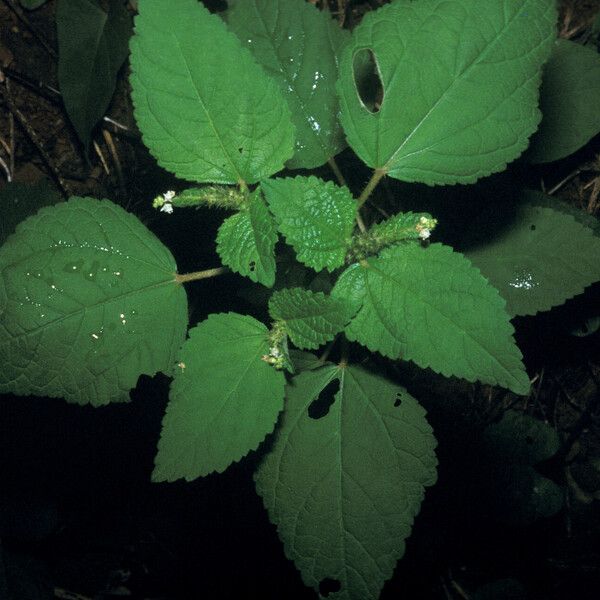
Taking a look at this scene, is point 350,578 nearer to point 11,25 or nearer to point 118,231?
point 118,231

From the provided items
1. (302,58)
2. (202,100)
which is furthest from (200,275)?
(302,58)

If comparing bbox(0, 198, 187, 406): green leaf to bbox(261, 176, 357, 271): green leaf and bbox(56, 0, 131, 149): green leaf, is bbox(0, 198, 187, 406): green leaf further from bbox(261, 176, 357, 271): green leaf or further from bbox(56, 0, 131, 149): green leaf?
bbox(56, 0, 131, 149): green leaf

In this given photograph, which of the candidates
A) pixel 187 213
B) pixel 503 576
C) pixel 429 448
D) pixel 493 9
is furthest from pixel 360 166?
pixel 503 576

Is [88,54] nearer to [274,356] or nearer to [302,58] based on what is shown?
[302,58]


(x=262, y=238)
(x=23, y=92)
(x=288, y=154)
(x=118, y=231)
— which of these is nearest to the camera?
(x=262, y=238)

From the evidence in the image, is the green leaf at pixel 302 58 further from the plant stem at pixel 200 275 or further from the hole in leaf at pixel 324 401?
the hole in leaf at pixel 324 401

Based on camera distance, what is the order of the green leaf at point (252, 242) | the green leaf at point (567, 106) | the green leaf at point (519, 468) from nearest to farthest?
the green leaf at point (252, 242)
the green leaf at point (567, 106)
the green leaf at point (519, 468)

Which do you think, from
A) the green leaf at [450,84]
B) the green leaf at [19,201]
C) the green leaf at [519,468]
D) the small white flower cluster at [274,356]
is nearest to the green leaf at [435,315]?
the small white flower cluster at [274,356]
